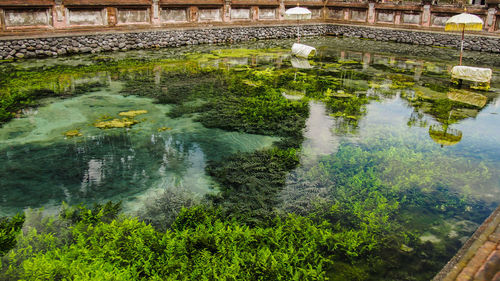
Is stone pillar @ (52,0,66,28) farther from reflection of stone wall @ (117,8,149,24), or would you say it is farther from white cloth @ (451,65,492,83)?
white cloth @ (451,65,492,83)

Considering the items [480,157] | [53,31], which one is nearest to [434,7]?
[480,157]

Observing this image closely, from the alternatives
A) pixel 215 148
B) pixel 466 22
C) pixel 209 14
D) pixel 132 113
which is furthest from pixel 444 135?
pixel 209 14

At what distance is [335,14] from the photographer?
94.3 ft

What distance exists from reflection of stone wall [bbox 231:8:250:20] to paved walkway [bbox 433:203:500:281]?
68.9ft

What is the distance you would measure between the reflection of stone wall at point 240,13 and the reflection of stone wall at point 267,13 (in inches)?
45.9

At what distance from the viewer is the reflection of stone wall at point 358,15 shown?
2683cm

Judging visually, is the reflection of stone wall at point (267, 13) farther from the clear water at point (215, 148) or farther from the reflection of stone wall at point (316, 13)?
the clear water at point (215, 148)

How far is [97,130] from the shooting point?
8688 mm

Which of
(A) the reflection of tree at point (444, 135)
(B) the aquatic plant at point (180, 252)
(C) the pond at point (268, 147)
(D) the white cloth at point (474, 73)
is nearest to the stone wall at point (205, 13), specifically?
(C) the pond at point (268, 147)

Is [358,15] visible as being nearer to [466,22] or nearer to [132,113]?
[466,22]

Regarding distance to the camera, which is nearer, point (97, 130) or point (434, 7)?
point (97, 130)

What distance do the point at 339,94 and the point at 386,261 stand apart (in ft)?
26.9

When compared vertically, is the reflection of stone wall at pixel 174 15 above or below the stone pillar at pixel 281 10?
below

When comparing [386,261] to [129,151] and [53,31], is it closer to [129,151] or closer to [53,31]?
[129,151]
